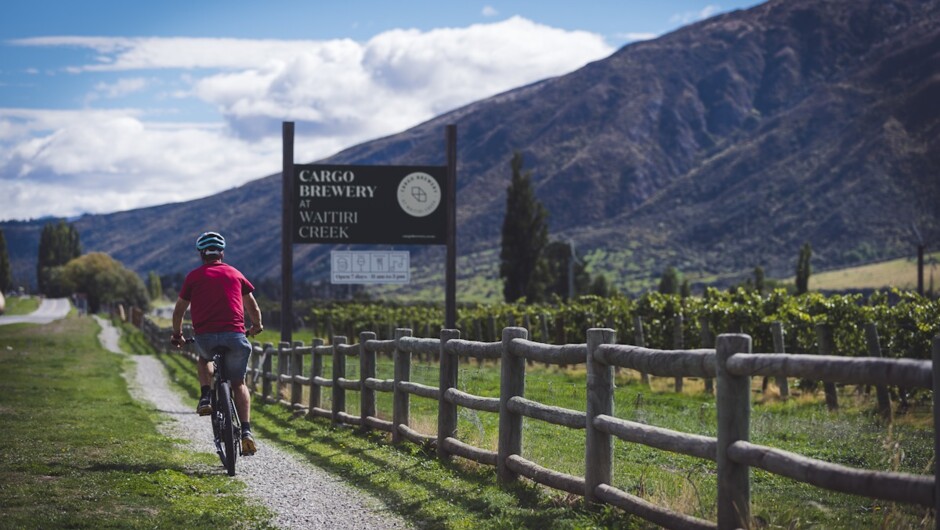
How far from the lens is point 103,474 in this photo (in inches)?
402

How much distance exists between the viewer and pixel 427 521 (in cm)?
848

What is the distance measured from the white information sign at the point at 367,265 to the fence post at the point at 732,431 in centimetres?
1736

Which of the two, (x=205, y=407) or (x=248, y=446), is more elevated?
(x=205, y=407)

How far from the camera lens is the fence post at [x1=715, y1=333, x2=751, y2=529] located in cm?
655

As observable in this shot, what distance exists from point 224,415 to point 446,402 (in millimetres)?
2343

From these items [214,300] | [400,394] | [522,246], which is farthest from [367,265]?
[522,246]

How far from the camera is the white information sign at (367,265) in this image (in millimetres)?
23969

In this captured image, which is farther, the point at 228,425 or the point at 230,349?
the point at 230,349

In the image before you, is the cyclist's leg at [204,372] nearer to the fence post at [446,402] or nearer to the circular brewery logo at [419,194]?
the fence post at [446,402]

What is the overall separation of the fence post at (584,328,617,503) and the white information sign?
15539 mm

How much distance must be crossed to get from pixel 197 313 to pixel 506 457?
3.39m

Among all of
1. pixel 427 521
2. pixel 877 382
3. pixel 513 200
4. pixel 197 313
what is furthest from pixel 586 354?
pixel 513 200

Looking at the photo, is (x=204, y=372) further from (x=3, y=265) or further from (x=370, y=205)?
(x=3, y=265)

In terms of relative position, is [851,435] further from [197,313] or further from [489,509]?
[197,313]
